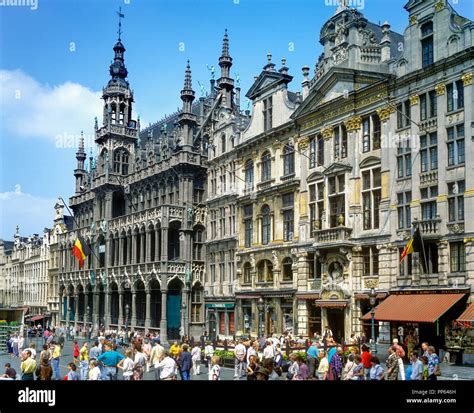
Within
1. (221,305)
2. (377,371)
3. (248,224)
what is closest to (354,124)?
(248,224)

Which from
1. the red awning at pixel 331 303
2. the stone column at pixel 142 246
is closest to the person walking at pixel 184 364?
the red awning at pixel 331 303

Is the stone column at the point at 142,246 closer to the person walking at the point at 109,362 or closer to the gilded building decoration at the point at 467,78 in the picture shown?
the gilded building decoration at the point at 467,78

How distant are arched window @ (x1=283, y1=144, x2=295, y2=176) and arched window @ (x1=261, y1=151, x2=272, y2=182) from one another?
1.67m

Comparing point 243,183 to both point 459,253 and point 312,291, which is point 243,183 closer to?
point 312,291

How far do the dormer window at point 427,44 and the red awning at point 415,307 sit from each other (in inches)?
454

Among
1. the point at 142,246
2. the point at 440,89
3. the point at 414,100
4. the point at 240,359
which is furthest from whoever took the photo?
the point at 142,246

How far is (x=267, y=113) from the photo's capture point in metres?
43.4

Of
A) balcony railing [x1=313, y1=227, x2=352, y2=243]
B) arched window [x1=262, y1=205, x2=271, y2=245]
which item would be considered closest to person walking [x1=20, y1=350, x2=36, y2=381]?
balcony railing [x1=313, y1=227, x2=352, y2=243]

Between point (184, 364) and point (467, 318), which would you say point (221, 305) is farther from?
point (184, 364)

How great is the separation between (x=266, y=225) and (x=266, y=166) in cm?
421

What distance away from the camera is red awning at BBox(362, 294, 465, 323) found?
1067 inches

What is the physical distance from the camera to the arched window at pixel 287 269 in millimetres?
40031

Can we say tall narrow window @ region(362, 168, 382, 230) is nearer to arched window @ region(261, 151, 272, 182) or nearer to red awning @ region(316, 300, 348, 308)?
red awning @ region(316, 300, 348, 308)
